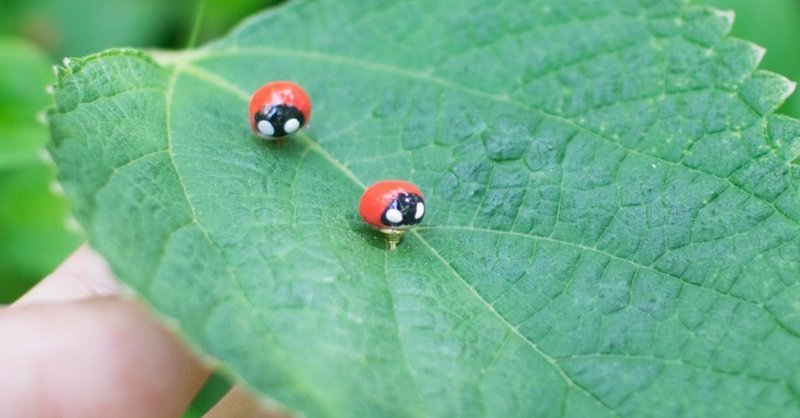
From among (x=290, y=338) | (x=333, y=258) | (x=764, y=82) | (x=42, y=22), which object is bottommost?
(x=290, y=338)

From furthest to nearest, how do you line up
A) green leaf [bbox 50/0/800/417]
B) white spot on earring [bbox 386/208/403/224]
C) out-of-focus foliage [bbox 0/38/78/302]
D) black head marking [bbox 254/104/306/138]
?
out-of-focus foliage [bbox 0/38/78/302]
black head marking [bbox 254/104/306/138]
white spot on earring [bbox 386/208/403/224]
green leaf [bbox 50/0/800/417]

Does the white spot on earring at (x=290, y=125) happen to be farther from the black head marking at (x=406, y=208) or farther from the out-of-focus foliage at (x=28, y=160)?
the out-of-focus foliage at (x=28, y=160)

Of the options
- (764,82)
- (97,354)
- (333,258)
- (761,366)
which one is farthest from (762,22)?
(97,354)

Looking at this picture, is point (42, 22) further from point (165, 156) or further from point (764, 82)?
point (764, 82)

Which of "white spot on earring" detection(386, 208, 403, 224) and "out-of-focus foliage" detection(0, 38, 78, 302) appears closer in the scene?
"white spot on earring" detection(386, 208, 403, 224)

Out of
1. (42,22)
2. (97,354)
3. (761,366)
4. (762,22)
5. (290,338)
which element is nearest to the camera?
(290,338)

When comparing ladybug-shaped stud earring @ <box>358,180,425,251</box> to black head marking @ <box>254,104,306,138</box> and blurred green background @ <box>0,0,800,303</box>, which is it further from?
blurred green background @ <box>0,0,800,303</box>

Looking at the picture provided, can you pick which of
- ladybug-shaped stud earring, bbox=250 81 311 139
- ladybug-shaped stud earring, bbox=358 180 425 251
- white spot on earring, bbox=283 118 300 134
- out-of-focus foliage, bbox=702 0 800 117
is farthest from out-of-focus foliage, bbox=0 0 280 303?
out-of-focus foliage, bbox=702 0 800 117

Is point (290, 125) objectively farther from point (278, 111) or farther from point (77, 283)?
point (77, 283)
